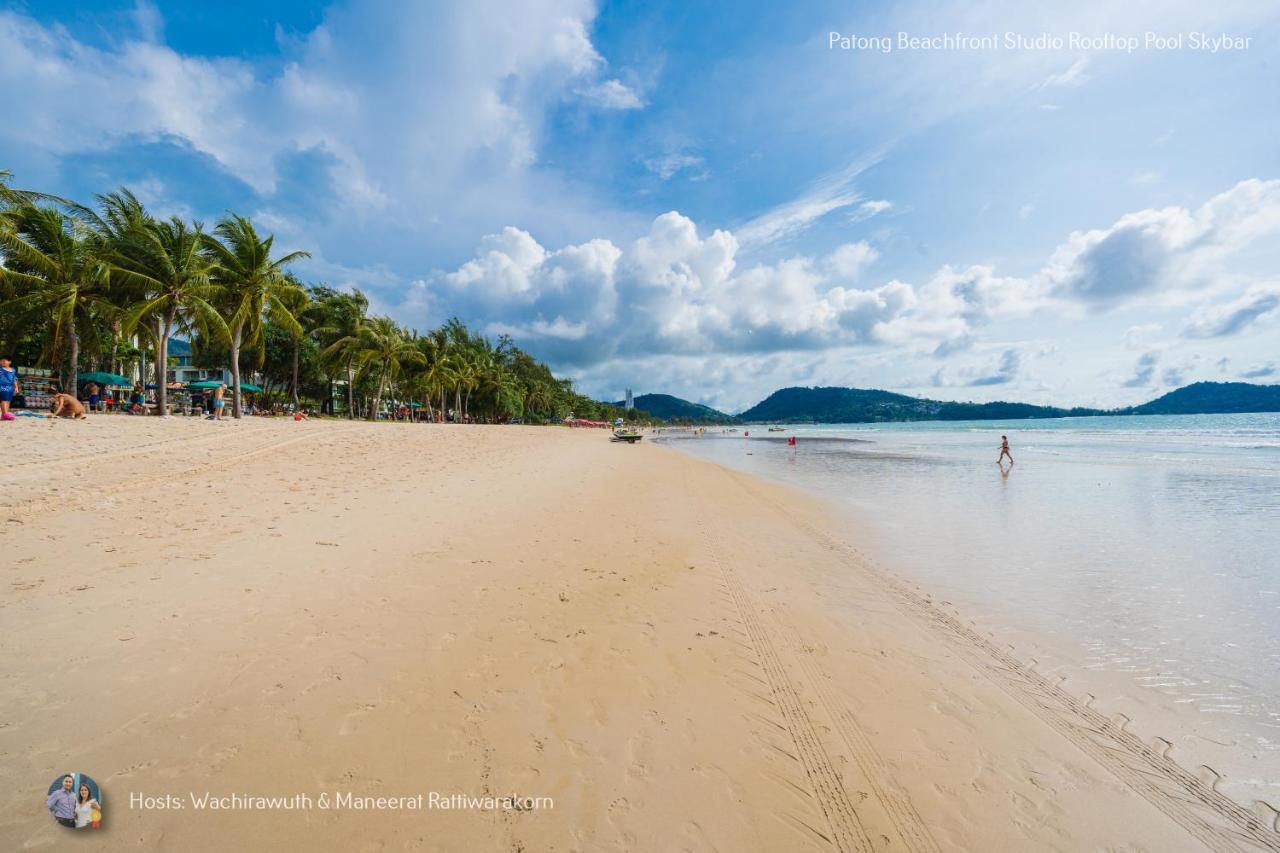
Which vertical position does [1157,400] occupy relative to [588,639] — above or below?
above

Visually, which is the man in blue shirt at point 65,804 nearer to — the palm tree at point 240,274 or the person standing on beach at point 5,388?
the person standing on beach at point 5,388

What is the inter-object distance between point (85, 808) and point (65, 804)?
9 centimetres

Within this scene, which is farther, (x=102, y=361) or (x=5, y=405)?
(x=102, y=361)

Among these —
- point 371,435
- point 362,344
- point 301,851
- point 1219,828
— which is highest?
point 362,344

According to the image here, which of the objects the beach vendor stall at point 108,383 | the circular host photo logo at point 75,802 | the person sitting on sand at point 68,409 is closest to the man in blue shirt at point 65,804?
the circular host photo logo at point 75,802

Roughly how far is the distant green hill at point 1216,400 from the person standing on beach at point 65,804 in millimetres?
192049

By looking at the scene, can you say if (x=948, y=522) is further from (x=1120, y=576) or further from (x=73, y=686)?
(x=73, y=686)

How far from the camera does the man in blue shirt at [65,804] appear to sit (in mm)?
2398

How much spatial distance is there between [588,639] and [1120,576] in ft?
26.3

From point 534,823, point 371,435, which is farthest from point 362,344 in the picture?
point 534,823

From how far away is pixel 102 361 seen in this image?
35.1 m

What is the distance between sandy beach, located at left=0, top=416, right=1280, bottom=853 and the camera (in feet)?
8.71

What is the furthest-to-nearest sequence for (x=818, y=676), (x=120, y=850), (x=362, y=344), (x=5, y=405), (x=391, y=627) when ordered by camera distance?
(x=362, y=344) < (x=5, y=405) < (x=391, y=627) < (x=818, y=676) < (x=120, y=850)

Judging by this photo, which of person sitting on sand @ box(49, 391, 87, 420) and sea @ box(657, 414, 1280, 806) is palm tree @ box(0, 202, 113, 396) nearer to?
person sitting on sand @ box(49, 391, 87, 420)
